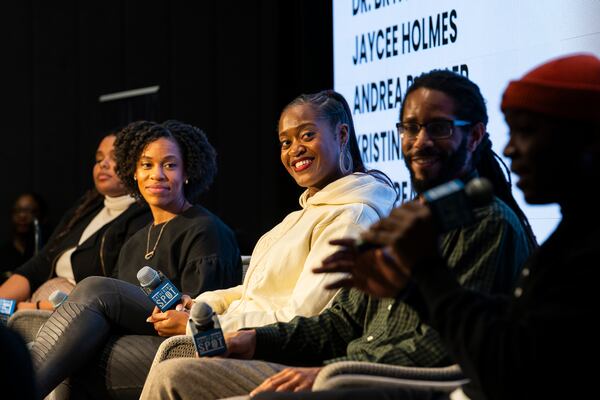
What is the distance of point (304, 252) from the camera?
3.06m

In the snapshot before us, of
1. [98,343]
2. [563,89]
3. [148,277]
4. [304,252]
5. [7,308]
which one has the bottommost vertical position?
[7,308]

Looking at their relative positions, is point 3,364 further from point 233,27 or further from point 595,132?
point 233,27

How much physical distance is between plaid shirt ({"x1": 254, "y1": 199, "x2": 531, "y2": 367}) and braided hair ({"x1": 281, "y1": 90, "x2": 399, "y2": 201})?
0.68m

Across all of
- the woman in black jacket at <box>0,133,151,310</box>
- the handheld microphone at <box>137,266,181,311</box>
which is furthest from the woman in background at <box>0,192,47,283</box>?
the handheld microphone at <box>137,266,181,311</box>

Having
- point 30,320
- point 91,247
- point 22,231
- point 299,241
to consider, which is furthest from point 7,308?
point 22,231

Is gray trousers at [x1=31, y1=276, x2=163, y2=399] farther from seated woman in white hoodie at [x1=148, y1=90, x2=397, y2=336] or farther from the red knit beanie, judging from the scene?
the red knit beanie

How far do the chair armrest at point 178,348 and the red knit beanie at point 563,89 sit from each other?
1.47 m

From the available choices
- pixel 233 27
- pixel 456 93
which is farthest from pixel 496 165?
pixel 233 27

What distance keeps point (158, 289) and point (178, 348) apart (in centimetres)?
43

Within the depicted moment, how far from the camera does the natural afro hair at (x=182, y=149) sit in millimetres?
4113

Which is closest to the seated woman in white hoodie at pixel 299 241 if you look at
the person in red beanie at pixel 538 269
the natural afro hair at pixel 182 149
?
the natural afro hair at pixel 182 149

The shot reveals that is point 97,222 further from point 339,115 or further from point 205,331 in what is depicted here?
point 205,331

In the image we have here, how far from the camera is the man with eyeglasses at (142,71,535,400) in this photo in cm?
218

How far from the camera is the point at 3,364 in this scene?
146cm
